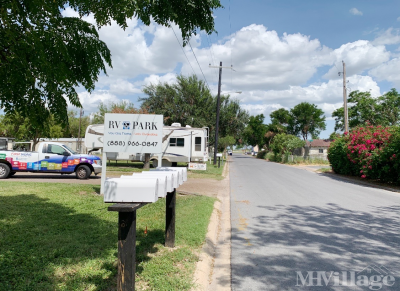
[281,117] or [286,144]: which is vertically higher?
[281,117]

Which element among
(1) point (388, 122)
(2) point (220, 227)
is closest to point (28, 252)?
(2) point (220, 227)

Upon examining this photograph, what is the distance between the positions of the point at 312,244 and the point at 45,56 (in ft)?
17.5

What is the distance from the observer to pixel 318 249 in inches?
215

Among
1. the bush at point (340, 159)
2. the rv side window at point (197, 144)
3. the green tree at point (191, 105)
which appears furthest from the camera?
the green tree at point (191, 105)

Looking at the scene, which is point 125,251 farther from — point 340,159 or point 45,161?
point 340,159

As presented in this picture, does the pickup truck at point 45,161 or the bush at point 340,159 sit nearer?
the pickup truck at point 45,161

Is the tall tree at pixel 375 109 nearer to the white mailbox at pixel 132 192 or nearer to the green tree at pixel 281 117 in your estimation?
the green tree at pixel 281 117

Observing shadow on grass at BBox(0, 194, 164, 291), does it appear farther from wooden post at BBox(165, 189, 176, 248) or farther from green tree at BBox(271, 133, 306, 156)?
green tree at BBox(271, 133, 306, 156)

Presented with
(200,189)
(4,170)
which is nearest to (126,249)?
(200,189)

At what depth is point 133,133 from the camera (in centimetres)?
886

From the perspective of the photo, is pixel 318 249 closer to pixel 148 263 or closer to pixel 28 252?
pixel 148 263

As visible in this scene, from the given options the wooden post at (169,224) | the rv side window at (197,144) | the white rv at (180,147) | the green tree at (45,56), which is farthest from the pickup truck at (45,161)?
the green tree at (45,56)

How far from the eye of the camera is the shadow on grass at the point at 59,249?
3.66 m

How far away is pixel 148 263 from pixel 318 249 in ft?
10.1
